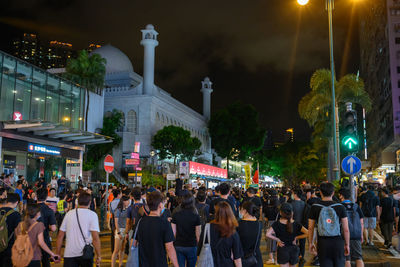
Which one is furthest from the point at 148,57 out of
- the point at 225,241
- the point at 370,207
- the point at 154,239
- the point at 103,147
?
the point at 225,241

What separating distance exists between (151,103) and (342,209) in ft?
163

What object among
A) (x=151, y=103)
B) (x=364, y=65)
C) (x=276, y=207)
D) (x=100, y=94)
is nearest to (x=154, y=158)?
(x=151, y=103)

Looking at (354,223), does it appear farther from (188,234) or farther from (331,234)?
(188,234)

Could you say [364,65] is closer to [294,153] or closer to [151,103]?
[294,153]

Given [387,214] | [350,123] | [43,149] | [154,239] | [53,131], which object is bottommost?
[387,214]

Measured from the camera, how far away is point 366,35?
84.6 metres

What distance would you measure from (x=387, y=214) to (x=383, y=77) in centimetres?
5641

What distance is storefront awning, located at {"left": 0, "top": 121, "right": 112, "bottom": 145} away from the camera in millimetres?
27380

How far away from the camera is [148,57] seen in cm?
5684

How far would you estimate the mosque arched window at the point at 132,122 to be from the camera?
5572 cm

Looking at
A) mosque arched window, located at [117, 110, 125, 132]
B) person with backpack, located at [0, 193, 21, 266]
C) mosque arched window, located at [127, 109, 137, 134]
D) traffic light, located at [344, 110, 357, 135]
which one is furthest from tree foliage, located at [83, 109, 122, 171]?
person with backpack, located at [0, 193, 21, 266]

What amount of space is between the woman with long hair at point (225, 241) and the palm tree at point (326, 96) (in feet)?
79.3

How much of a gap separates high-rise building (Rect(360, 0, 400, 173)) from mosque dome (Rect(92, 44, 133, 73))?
37.2 metres

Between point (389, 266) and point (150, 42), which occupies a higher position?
point (150, 42)
